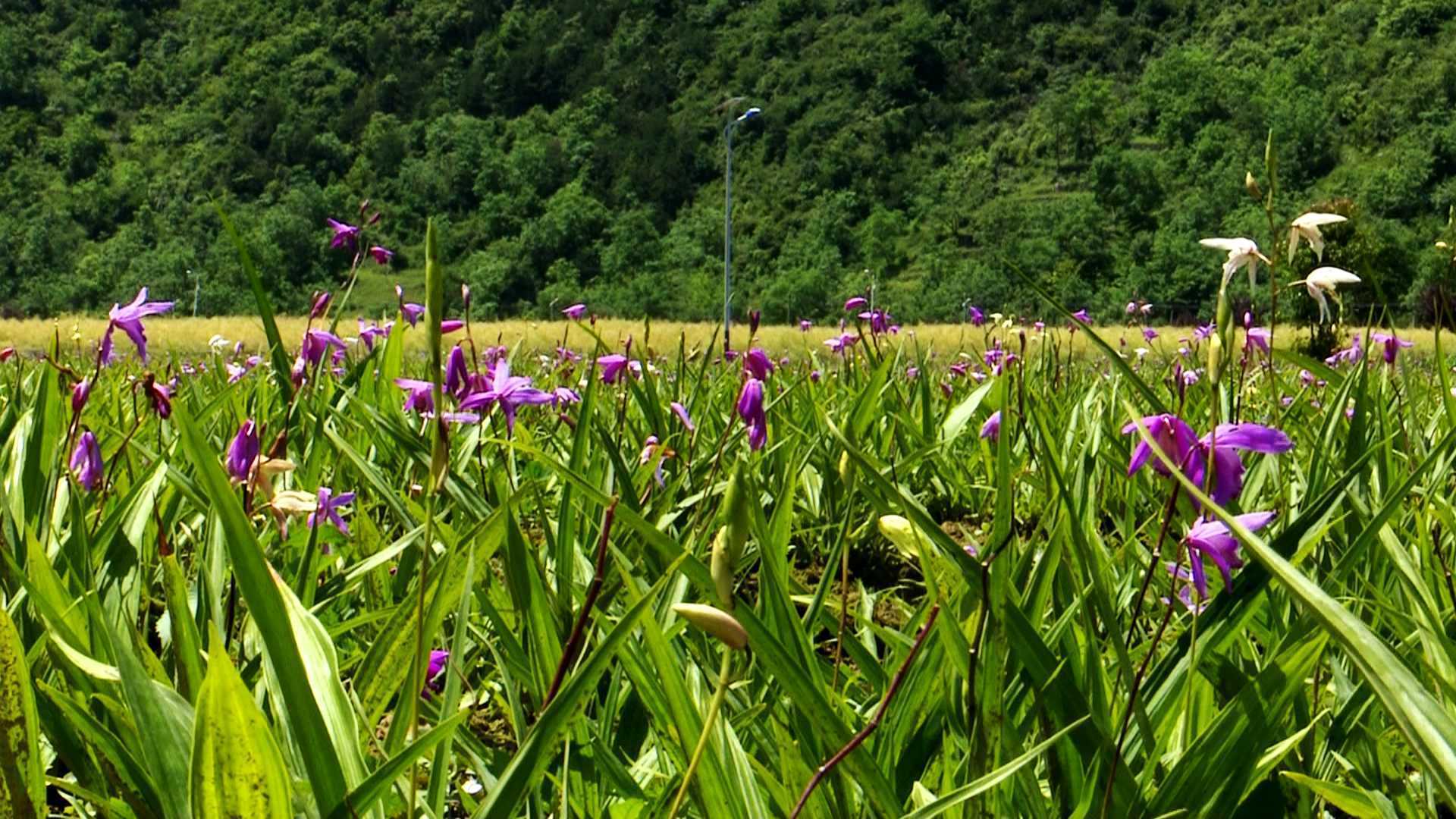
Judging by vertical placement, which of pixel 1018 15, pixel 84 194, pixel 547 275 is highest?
pixel 1018 15

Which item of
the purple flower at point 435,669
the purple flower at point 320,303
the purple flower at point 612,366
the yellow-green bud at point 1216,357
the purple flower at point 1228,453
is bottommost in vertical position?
the purple flower at point 435,669

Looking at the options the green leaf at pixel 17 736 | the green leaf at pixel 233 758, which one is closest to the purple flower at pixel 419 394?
the green leaf at pixel 17 736

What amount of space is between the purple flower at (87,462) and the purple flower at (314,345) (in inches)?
19.7

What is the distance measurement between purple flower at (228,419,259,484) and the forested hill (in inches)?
2010

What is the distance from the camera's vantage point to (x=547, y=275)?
80.3 m

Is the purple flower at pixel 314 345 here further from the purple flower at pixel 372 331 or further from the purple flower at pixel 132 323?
the purple flower at pixel 372 331

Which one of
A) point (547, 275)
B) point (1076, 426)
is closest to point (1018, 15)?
point (547, 275)

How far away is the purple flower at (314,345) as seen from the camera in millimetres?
1887

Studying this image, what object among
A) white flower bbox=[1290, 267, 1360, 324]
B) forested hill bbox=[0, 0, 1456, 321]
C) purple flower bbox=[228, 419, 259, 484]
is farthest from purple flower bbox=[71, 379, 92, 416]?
forested hill bbox=[0, 0, 1456, 321]

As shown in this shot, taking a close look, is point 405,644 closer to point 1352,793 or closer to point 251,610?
point 251,610

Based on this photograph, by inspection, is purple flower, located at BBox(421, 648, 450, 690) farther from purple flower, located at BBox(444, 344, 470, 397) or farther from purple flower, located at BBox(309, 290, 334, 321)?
purple flower, located at BBox(309, 290, 334, 321)

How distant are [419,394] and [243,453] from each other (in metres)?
0.59

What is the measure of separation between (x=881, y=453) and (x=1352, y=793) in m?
1.56

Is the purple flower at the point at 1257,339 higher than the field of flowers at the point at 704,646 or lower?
higher
